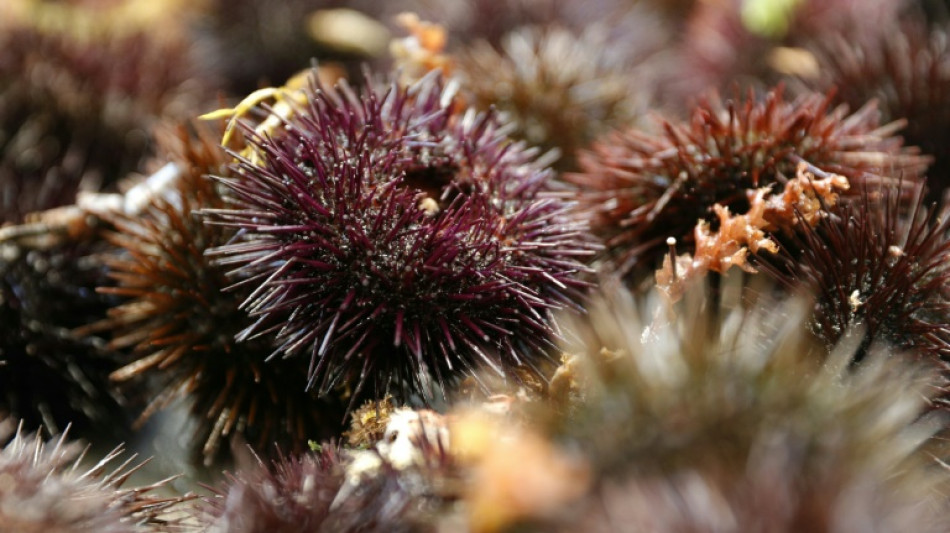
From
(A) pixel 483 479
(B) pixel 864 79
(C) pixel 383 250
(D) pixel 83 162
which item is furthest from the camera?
(D) pixel 83 162

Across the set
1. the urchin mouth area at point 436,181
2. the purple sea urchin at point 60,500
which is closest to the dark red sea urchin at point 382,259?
the urchin mouth area at point 436,181

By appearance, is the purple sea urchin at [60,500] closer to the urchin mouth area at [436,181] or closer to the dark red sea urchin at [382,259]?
the dark red sea urchin at [382,259]

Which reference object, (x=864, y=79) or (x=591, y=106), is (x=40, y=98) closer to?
(x=591, y=106)

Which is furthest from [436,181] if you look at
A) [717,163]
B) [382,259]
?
[717,163]

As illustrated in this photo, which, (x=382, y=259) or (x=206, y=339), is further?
(x=206, y=339)

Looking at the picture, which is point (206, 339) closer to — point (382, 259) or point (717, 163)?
point (382, 259)

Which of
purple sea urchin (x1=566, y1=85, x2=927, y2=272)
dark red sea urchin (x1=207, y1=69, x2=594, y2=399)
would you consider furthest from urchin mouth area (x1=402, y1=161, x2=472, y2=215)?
purple sea urchin (x1=566, y1=85, x2=927, y2=272)

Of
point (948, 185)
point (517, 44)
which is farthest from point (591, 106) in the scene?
point (948, 185)
